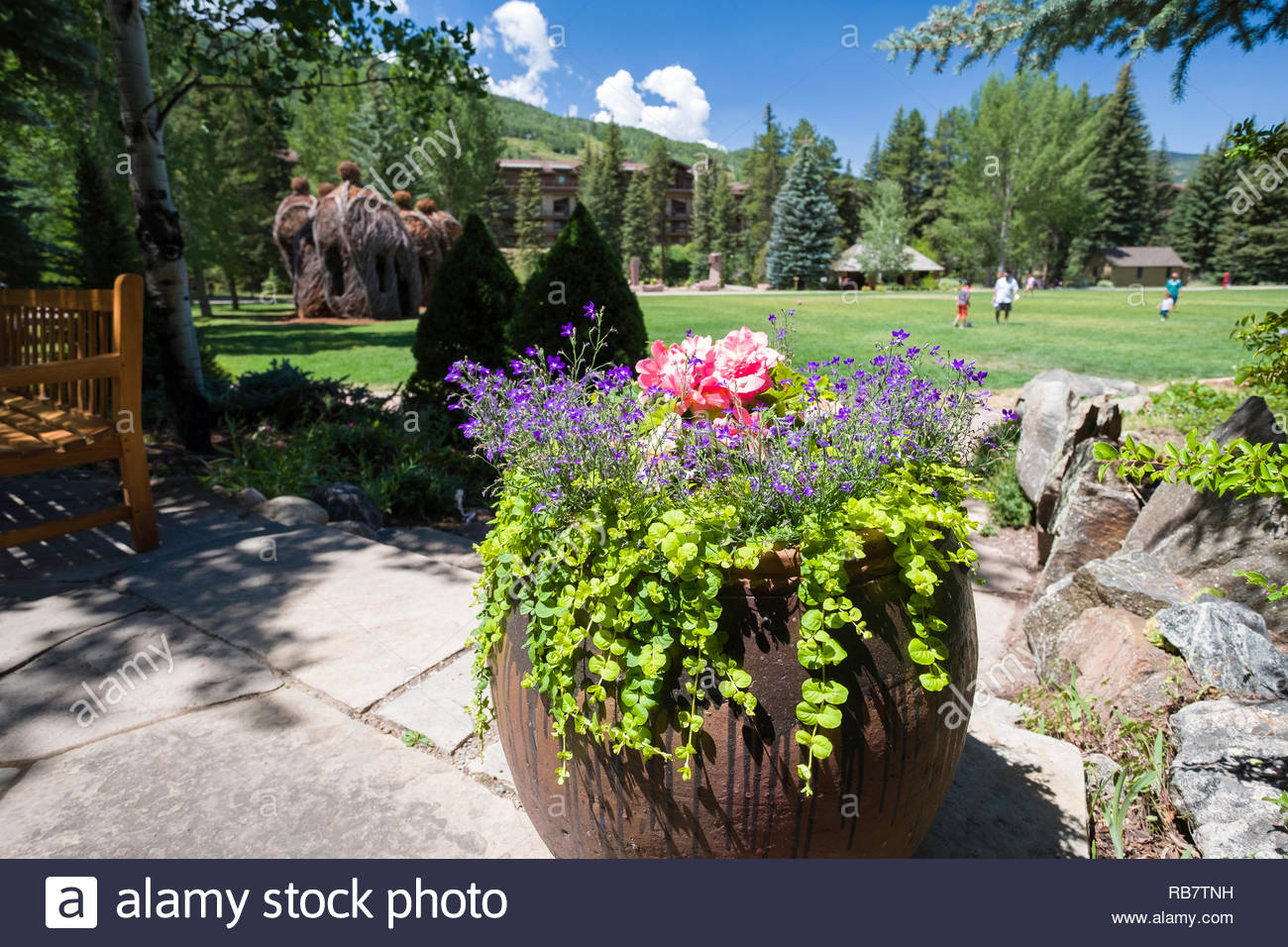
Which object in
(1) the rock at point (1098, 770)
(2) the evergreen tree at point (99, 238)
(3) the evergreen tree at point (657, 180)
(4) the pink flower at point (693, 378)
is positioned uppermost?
(3) the evergreen tree at point (657, 180)

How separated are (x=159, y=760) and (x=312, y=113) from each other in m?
35.9

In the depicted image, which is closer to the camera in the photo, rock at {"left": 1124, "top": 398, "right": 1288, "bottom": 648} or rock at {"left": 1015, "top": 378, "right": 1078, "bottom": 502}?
rock at {"left": 1124, "top": 398, "right": 1288, "bottom": 648}

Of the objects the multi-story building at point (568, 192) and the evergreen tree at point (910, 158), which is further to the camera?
the multi-story building at point (568, 192)

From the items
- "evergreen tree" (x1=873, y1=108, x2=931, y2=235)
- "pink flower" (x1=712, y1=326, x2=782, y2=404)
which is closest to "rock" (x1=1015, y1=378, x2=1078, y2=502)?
"pink flower" (x1=712, y1=326, x2=782, y2=404)

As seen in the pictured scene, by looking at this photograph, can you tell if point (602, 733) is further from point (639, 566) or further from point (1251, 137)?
point (1251, 137)

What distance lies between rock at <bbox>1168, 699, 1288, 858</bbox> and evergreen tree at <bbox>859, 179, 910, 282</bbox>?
48.6 meters

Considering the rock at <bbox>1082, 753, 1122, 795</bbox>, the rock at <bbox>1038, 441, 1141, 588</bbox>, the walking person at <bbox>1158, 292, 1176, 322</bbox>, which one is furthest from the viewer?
the walking person at <bbox>1158, 292, 1176, 322</bbox>

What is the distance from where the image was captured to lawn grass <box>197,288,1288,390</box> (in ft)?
39.3

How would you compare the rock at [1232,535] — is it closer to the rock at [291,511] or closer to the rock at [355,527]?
the rock at [355,527]

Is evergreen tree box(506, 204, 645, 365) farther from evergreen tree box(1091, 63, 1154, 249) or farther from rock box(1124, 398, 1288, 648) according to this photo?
evergreen tree box(1091, 63, 1154, 249)

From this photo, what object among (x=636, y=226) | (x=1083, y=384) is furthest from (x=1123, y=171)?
(x=1083, y=384)

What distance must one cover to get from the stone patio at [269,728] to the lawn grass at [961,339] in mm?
5404

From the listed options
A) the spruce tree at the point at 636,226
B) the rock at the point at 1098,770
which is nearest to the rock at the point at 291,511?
the rock at the point at 1098,770

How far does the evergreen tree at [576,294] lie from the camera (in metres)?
6.39
